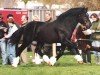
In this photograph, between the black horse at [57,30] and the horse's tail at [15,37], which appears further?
the horse's tail at [15,37]

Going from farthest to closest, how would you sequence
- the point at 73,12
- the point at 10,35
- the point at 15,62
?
the point at 10,35, the point at 73,12, the point at 15,62

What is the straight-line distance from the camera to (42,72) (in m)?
15.0

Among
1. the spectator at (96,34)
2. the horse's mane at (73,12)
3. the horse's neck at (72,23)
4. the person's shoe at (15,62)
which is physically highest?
the horse's mane at (73,12)

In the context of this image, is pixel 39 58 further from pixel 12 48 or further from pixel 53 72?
pixel 53 72

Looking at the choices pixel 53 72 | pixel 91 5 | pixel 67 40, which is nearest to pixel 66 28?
pixel 67 40

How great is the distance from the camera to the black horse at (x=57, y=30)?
17703mm

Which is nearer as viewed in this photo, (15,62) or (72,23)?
(15,62)

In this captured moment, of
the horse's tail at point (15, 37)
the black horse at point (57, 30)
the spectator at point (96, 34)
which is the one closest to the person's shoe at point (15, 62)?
the black horse at point (57, 30)

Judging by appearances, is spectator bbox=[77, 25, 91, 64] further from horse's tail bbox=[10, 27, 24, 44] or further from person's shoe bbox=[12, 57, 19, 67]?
person's shoe bbox=[12, 57, 19, 67]

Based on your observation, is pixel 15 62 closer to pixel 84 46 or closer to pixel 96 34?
pixel 84 46

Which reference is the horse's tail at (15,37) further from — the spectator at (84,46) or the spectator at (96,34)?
the spectator at (96,34)

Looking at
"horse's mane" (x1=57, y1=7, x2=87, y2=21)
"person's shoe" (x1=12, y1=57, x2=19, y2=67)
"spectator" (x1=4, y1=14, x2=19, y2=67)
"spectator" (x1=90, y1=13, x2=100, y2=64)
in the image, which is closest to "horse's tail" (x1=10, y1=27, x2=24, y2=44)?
"spectator" (x1=4, y1=14, x2=19, y2=67)

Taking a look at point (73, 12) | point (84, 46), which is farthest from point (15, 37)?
point (84, 46)

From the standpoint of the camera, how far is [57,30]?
17859mm
